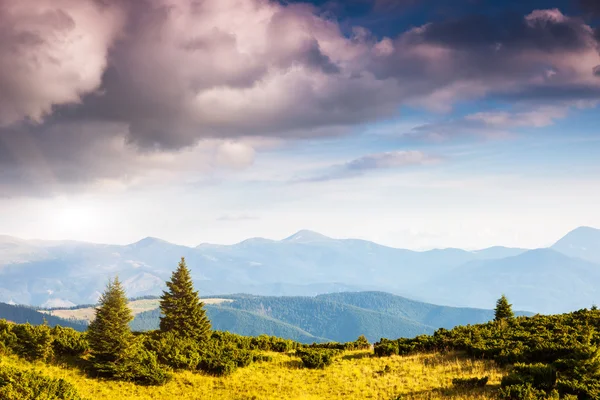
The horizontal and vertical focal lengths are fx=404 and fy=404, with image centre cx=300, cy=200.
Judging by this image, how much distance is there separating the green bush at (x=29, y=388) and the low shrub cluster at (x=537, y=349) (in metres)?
19.0

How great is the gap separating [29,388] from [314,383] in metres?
14.7

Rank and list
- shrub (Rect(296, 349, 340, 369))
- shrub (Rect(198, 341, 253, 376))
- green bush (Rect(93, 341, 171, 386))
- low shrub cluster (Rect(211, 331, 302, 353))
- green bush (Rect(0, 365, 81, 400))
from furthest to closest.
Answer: low shrub cluster (Rect(211, 331, 302, 353)) < shrub (Rect(296, 349, 340, 369)) < shrub (Rect(198, 341, 253, 376)) < green bush (Rect(93, 341, 171, 386)) < green bush (Rect(0, 365, 81, 400))

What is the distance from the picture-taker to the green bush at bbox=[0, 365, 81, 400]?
51.6 ft

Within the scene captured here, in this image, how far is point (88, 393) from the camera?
67.4ft

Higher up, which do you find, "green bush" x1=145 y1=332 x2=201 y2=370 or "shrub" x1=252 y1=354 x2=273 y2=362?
"green bush" x1=145 y1=332 x2=201 y2=370

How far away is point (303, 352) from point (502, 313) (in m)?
25.6

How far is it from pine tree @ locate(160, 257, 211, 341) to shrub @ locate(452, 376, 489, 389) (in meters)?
23.0

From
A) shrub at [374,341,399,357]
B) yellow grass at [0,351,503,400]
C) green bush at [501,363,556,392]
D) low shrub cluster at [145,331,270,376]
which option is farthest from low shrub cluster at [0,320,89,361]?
green bush at [501,363,556,392]

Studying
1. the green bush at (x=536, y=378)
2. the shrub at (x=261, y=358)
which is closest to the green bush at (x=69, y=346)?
the shrub at (x=261, y=358)

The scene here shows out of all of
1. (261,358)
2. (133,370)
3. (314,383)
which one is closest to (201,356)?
(133,370)

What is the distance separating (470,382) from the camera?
70.5ft

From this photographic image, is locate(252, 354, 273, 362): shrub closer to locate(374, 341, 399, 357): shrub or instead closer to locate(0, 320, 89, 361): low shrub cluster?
locate(374, 341, 399, 357): shrub

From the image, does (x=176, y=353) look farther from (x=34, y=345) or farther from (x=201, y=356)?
(x=34, y=345)

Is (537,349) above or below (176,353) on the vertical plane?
above
